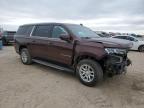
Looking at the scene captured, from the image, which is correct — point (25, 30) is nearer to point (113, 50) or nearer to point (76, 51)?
point (76, 51)

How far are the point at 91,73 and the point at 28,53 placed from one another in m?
3.34

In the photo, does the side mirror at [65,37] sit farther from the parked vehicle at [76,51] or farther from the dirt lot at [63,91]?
the dirt lot at [63,91]

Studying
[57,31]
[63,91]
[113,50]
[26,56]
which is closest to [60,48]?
[57,31]

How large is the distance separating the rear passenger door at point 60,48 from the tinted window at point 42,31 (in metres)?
0.33

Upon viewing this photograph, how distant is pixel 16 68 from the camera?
22.7 ft

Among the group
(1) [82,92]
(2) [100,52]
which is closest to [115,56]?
(2) [100,52]

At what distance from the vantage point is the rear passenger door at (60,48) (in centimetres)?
543

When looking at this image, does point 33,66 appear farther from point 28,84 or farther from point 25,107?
point 25,107

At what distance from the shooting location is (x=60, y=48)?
564cm

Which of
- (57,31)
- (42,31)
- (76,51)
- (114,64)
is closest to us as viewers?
(114,64)

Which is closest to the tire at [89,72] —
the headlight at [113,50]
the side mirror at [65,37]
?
the headlight at [113,50]

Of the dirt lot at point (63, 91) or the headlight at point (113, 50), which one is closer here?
the dirt lot at point (63, 91)

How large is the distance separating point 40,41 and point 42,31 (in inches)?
16.2

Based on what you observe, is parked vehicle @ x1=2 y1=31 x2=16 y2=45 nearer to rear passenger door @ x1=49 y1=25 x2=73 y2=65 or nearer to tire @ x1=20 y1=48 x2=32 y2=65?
tire @ x1=20 y1=48 x2=32 y2=65
